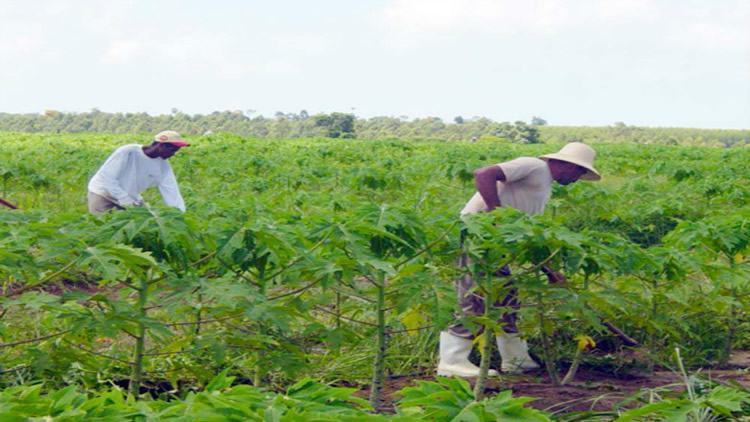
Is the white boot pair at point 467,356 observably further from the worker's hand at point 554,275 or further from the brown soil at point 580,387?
the worker's hand at point 554,275

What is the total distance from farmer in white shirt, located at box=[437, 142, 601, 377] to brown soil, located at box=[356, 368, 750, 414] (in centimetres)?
13

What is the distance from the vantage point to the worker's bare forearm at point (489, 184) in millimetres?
5609

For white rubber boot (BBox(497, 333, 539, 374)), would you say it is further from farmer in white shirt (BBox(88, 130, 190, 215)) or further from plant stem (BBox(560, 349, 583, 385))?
farmer in white shirt (BBox(88, 130, 190, 215))

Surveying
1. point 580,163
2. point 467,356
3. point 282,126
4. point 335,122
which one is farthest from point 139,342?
point 282,126

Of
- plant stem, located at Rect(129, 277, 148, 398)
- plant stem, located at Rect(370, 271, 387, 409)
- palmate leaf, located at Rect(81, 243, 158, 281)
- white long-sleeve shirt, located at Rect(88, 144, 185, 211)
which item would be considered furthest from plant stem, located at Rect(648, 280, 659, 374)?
white long-sleeve shirt, located at Rect(88, 144, 185, 211)

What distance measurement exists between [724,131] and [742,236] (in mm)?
121132

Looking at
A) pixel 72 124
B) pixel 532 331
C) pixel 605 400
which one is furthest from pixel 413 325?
pixel 72 124

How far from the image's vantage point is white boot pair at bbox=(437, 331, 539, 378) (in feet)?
18.5

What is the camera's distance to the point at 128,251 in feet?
11.5

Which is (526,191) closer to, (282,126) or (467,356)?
(467,356)

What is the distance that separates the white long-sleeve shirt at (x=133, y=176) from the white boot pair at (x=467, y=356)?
2731mm

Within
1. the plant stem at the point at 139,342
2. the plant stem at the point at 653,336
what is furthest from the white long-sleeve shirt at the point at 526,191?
the plant stem at the point at 139,342

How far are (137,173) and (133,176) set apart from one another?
0.05 m

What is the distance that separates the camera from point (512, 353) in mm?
5812
